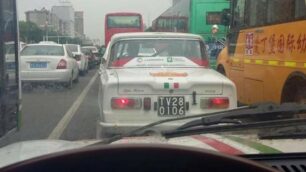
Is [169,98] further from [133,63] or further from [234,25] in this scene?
[234,25]

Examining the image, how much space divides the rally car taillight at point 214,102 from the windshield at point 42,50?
1178 centimetres

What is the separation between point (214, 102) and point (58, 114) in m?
5.59

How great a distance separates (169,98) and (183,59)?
5.65 feet

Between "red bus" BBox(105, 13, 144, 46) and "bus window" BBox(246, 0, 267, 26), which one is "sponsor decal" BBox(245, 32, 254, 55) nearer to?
"bus window" BBox(246, 0, 267, 26)

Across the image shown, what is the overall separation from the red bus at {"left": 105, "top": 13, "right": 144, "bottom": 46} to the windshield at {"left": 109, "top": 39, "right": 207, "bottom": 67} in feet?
94.9

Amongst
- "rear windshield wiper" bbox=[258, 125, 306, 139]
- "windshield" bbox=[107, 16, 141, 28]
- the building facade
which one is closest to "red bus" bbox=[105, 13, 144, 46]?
"windshield" bbox=[107, 16, 141, 28]

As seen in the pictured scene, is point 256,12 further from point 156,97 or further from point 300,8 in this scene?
point 156,97

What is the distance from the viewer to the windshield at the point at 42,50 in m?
18.7

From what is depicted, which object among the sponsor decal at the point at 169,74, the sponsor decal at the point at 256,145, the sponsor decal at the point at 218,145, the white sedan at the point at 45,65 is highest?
the sponsor decal at the point at 256,145

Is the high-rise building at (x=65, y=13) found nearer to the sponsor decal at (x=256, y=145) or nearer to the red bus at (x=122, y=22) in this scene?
the red bus at (x=122, y=22)

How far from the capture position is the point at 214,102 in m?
7.61

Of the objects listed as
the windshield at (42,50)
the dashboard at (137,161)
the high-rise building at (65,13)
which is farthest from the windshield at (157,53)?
the high-rise building at (65,13)

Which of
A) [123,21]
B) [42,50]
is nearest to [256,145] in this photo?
[42,50]

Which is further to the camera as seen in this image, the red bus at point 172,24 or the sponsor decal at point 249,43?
the red bus at point 172,24
